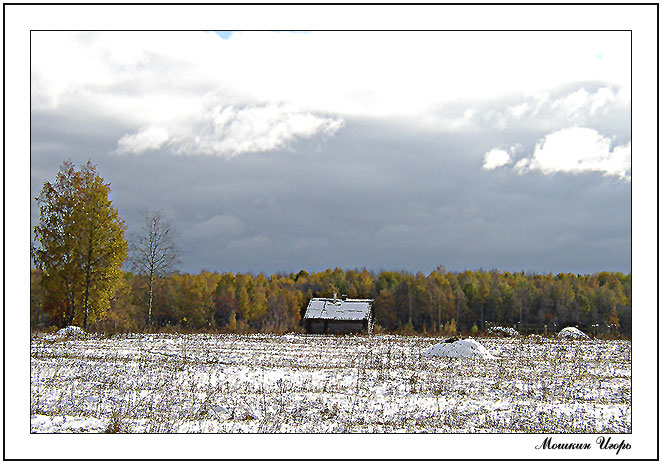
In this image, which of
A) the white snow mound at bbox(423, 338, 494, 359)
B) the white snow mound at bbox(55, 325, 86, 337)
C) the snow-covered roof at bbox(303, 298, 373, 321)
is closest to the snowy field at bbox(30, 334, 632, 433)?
the white snow mound at bbox(423, 338, 494, 359)

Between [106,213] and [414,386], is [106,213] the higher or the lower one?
the higher one

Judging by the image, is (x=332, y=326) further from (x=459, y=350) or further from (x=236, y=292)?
(x=236, y=292)

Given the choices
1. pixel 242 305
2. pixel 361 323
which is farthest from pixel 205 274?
pixel 361 323

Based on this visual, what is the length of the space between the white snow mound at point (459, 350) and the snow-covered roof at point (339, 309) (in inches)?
923

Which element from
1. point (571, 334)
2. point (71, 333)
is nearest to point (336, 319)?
point (571, 334)

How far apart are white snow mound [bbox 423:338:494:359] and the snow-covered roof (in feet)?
77.0

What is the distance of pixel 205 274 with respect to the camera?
106m

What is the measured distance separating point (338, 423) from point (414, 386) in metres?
4.83

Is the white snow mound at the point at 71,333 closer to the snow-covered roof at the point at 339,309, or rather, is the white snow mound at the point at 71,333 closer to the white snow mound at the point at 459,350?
the white snow mound at the point at 459,350

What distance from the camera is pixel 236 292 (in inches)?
3775

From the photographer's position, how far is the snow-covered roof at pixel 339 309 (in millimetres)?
46469

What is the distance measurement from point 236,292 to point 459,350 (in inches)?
3022

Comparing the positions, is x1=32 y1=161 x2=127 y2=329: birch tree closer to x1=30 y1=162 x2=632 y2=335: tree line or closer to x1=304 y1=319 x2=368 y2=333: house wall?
x1=30 y1=162 x2=632 y2=335: tree line
